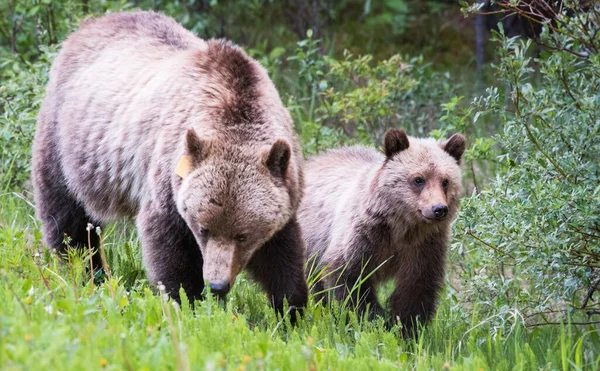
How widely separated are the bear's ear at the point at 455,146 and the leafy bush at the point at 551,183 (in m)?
0.40

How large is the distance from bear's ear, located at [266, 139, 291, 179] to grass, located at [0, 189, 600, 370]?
0.80 m

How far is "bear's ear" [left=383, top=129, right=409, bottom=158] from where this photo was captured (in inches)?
247

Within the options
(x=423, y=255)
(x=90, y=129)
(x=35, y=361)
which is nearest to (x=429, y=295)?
(x=423, y=255)

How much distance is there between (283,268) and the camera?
544 centimetres

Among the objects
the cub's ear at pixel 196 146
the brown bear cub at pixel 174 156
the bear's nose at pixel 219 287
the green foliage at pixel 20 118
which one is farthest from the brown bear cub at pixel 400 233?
the green foliage at pixel 20 118

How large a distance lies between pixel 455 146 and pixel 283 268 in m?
1.75

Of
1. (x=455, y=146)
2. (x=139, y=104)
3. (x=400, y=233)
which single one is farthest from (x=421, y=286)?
(x=139, y=104)

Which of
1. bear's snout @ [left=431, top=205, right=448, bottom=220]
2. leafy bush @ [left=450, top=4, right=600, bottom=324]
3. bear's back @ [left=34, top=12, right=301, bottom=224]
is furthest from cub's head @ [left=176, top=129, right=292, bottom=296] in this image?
leafy bush @ [left=450, top=4, right=600, bottom=324]

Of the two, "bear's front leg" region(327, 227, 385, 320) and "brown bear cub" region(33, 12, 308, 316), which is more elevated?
"brown bear cub" region(33, 12, 308, 316)

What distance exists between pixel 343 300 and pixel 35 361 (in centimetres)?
333

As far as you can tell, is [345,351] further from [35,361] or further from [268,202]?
[35,361]

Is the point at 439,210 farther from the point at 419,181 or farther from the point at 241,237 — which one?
the point at 241,237

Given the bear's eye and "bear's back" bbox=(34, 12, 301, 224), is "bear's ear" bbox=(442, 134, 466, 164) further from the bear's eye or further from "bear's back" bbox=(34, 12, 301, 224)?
the bear's eye

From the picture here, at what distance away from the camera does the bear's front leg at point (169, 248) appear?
5180mm
